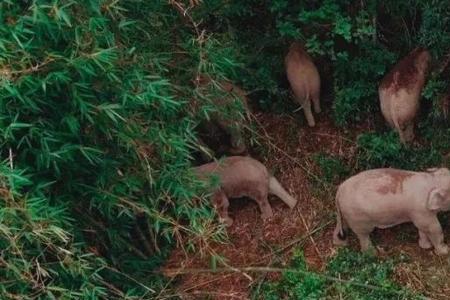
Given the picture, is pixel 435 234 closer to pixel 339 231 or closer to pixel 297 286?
pixel 339 231

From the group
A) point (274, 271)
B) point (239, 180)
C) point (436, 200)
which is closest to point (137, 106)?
point (239, 180)

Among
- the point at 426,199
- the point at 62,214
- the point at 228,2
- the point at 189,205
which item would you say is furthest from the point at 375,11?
the point at 62,214

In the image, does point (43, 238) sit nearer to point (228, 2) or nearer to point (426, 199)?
point (426, 199)

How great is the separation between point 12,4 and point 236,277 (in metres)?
1.64

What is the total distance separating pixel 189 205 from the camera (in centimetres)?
333

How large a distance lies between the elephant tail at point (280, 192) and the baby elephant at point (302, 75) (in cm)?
50

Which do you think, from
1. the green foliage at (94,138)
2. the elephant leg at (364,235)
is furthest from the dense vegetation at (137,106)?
the elephant leg at (364,235)

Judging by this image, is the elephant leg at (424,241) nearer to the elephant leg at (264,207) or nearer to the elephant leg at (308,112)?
the elephant leg at (264,207)

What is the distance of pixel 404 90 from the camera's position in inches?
148

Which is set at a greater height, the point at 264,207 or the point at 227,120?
the point at 227,120

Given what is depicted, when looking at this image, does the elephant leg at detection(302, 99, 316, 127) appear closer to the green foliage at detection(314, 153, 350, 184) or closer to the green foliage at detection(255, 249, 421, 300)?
the green foliage at detection(314, 153, 350, 184)

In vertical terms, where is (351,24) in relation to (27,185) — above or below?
above

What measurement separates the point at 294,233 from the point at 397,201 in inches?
24.5

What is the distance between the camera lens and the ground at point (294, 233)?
3.48 m
